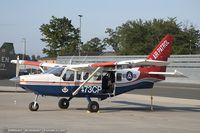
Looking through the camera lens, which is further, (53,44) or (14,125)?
(53,44)

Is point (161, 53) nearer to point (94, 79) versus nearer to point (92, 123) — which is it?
point (94, 79)

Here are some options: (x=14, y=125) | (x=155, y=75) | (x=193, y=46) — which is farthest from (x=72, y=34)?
(x=14, y=125)

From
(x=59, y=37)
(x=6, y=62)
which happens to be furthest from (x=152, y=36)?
(x=6, y=62)

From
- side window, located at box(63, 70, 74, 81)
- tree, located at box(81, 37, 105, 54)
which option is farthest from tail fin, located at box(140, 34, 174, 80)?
tree, located at box(81, 37, 105, 54)

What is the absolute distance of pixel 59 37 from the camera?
106750 millimetres

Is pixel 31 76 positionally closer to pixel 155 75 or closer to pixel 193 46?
pixel 155 75

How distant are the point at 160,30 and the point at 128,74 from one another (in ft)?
275

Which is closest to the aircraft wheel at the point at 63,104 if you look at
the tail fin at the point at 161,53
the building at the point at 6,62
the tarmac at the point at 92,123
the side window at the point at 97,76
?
the side window at the point at 97,76

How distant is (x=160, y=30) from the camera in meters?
105

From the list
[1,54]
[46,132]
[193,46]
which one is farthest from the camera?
[193,46]

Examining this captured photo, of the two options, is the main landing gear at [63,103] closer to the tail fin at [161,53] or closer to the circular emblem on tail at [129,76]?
the circular emblem on tail at [129,76]

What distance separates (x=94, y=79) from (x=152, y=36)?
84334 mm

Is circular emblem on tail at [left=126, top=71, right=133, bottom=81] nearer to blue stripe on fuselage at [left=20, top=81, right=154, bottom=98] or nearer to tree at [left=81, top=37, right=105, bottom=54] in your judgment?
blue stripe on fuselage at [left=20, top=81, right=154, bottom=98]

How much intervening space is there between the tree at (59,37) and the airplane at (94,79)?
83.3 meters
